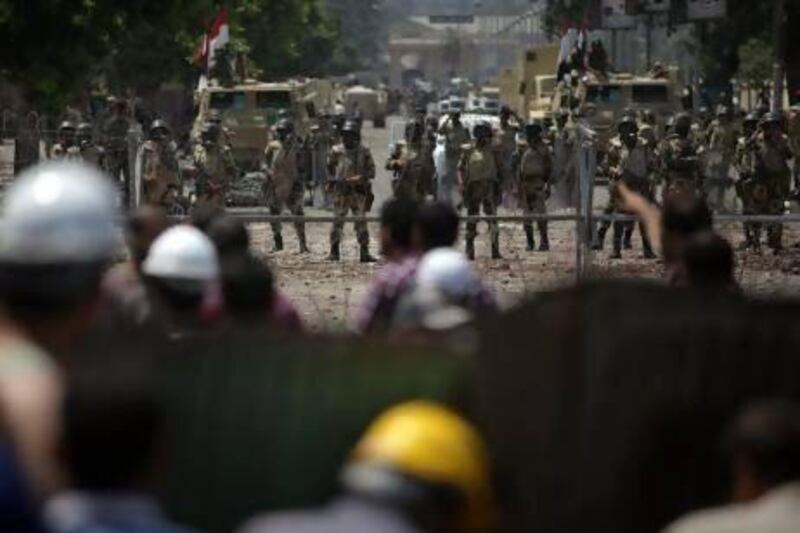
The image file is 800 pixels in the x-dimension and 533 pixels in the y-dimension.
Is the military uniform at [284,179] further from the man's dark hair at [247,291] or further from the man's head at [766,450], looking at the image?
the man's head at [766,450]

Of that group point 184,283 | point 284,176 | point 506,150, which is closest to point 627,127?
point 506,150

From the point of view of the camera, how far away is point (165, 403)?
512cm

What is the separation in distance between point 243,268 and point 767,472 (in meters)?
2.68

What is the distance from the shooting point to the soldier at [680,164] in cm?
2152

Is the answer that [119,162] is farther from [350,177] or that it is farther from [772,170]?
[772,170]

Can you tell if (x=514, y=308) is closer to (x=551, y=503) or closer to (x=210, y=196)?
(x=551, y=503)

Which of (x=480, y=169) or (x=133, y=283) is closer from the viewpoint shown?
(x=133, y=283)

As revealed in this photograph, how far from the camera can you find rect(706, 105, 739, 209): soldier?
2169 cm

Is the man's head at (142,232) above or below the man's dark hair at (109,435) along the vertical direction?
above

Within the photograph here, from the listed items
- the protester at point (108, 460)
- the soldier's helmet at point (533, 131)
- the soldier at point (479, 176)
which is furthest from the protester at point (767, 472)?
the soldier's helmet at point (533, 131)

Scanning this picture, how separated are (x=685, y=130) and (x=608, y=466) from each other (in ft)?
57.6

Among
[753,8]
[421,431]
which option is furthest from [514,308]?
[753,8]

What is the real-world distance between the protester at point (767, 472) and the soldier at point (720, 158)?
636 inches

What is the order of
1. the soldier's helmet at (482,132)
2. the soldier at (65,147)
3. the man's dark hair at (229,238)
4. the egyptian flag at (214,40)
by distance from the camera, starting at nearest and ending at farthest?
the man's dark hair at (229,238) < the soldier at (65,147) < the soldier's helmet at (482,132) < the egyptian flag at (214,40)
